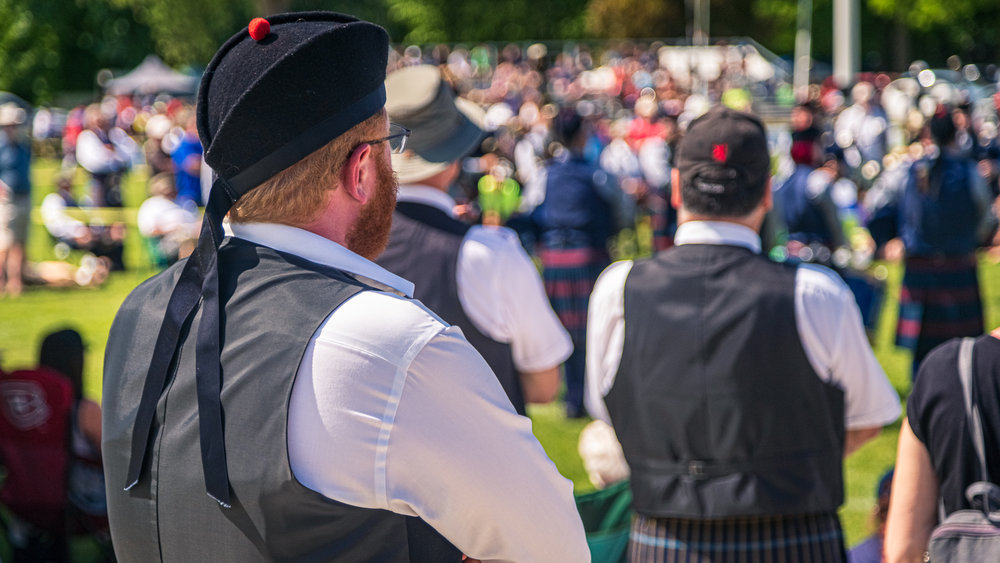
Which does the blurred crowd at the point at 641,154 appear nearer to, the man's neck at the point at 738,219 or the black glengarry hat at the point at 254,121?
the black glengarry hat at the point at 254,121

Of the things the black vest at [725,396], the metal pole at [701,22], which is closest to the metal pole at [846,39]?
the metal pole at [701,22]

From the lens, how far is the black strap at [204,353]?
125cm

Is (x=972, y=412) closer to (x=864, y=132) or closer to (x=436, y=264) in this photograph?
(x=436, y=264)

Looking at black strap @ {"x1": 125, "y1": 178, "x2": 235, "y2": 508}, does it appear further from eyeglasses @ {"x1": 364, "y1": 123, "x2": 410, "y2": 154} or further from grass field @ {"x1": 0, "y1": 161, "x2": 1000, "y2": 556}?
grass field @ {"x1": 0, "y1": 161, "x2": 1000, "y2": 556}

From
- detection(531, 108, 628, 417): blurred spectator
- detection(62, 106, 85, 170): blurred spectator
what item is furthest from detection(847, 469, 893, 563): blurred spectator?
detection(62, 106, 85, 170): blurred spectator

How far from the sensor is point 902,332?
6.70 m

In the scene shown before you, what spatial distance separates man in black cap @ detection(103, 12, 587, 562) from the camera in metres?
1.21

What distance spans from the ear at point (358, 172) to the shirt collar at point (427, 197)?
61.0 inches

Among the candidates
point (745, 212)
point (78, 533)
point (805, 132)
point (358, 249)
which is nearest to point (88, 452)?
point (78, 533)

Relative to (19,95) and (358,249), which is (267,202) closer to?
(358,249)

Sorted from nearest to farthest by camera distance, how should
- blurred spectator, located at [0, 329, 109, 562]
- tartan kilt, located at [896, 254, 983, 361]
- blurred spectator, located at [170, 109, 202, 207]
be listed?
blurred spectator, located at [0, 329, 109, 562] → tartan kilt, located at [896, 254, 983, 361] → blurred spectator, located at [170, 109, 202, 207]

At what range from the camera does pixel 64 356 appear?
3.80m

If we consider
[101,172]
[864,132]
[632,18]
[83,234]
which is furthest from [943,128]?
[632,18]

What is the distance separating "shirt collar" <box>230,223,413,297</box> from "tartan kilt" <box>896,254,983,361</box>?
5.70 m
